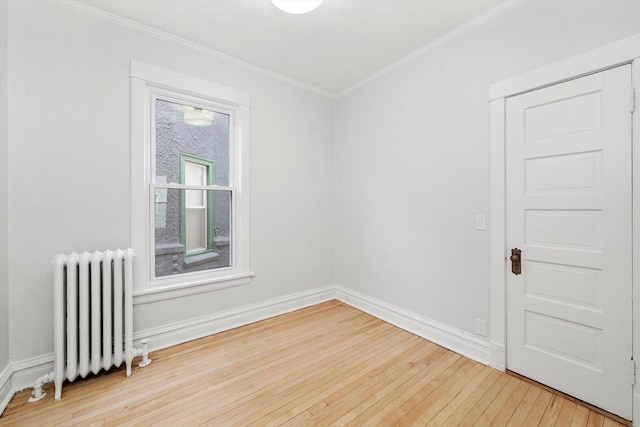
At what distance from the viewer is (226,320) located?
2.79 meters

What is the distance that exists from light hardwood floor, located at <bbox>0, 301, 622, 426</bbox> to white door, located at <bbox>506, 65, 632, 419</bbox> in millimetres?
258

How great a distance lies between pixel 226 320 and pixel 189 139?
1.86m

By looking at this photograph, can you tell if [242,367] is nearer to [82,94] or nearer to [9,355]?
[9,355]

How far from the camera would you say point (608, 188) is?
5.44 ft

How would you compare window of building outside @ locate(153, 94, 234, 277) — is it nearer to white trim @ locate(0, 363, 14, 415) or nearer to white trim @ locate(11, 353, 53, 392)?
white trim @ locate(11, 353, 53, 392)

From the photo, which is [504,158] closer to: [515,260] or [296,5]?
[515,260]

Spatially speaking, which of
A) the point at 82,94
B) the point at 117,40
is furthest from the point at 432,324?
the point at 117,40

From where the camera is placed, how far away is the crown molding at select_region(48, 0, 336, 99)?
6.83ft

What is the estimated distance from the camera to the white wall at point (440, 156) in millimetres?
1883


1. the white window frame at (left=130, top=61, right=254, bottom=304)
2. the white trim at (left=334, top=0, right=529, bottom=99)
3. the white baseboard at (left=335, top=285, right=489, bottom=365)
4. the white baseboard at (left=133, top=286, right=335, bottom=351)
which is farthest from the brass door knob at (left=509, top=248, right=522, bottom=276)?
the white window frame at (left=130, top=61, right=254, bottom=304)

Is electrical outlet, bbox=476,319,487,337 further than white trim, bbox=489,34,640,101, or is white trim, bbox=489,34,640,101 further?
electrical outlet, bbox=476,319,487,337

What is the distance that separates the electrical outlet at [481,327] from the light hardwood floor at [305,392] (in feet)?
0.82

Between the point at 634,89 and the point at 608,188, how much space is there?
0.58 m

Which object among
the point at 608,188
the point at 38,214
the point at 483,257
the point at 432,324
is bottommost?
the point at 432,324
